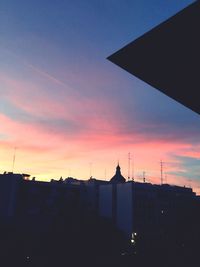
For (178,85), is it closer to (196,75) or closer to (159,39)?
(196,75)

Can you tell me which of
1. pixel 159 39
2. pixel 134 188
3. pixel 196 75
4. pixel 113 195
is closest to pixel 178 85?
pixel 196 75

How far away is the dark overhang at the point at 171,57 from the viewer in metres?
2.36

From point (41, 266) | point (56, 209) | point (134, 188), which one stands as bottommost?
point (41, 266)

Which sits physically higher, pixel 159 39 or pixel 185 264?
pixel 159 39

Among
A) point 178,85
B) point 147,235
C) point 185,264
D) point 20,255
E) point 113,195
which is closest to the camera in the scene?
point 178,85

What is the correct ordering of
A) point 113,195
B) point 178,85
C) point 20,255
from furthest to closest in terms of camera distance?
point 113,195, point 20,255, point 178,85

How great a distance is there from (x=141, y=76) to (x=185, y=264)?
22.9 metres

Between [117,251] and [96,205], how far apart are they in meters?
12.7

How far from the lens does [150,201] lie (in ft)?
129

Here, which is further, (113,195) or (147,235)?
(113,195)

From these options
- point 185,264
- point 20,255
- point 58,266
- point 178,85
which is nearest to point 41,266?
point 58,266

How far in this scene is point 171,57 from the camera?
2895 mm

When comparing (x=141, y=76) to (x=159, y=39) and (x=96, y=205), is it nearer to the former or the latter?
(x=159, y=39)

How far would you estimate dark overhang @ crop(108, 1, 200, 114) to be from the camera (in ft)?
7.75
